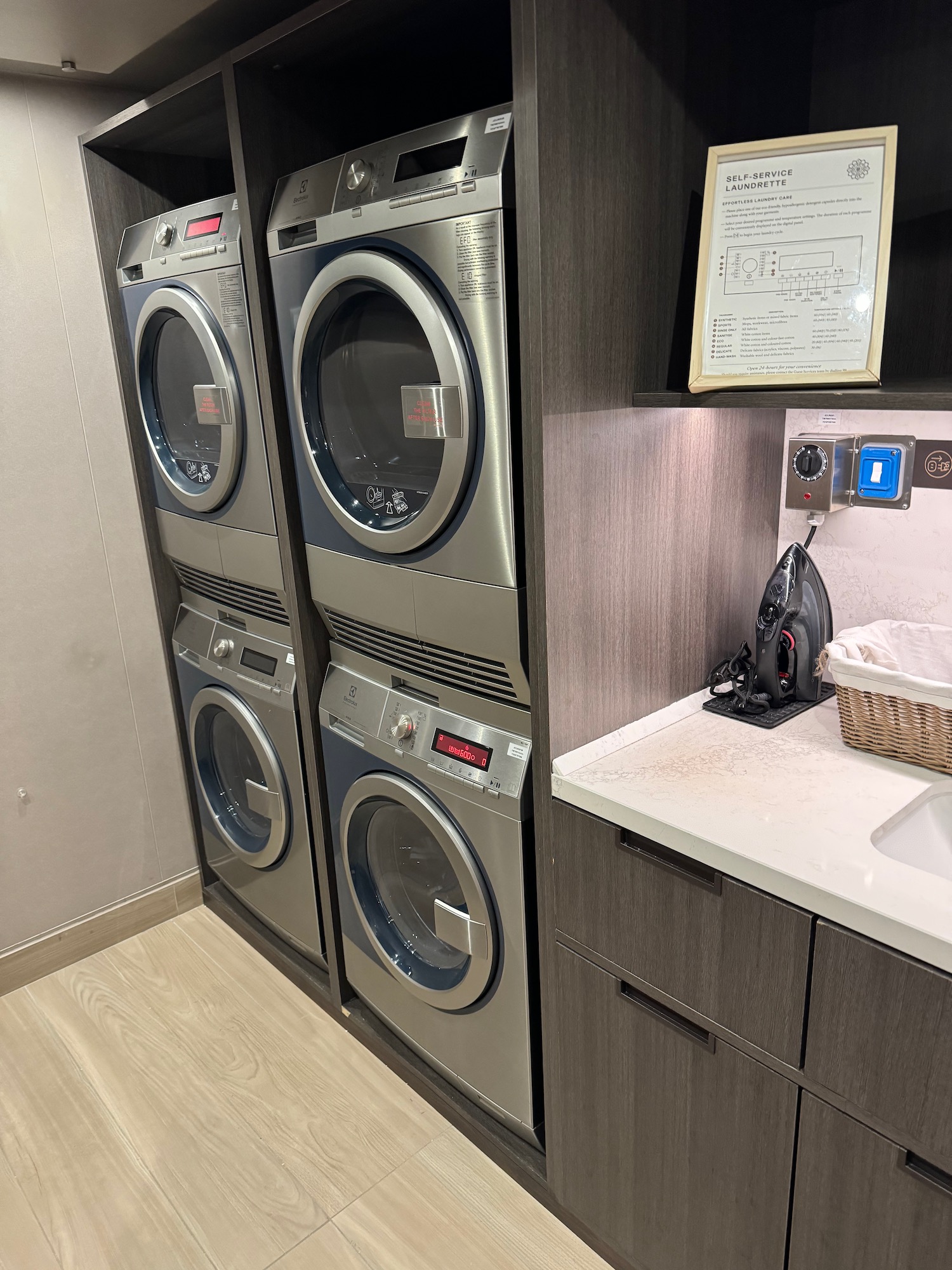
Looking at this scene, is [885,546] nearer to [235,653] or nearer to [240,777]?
[235,653]

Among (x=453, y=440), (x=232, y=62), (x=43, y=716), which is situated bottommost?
(x=43, y=716)

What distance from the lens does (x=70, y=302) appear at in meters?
2.18

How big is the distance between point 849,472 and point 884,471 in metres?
0.07

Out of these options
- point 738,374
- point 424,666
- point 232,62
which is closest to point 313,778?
point 424,666

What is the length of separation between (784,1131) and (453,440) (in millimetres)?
1089

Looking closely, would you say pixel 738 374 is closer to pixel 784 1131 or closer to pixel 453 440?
pixel 453 440

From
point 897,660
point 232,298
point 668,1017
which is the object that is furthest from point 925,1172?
point 232,298

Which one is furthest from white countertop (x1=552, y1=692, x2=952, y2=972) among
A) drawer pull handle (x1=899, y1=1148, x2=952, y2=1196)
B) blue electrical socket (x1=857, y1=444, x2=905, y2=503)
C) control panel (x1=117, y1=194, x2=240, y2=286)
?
control panel (x1=117, y1=194, x2=240, y2=286)

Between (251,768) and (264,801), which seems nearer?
(264,801)

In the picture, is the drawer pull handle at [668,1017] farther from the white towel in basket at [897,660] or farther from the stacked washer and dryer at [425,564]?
the white towel in basket at [897,660]

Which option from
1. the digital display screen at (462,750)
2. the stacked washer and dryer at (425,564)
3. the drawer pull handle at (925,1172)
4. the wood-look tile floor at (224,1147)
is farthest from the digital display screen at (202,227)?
the drawer pull handle at (925,1172)

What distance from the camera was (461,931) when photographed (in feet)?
5.49

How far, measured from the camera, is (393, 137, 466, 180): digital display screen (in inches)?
51.6

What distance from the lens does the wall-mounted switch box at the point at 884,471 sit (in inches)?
59.1
